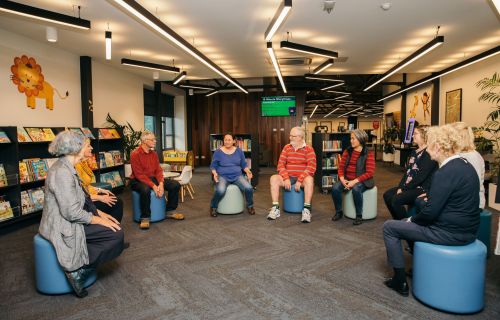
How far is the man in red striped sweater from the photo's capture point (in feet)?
17.1

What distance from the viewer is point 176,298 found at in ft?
9.14

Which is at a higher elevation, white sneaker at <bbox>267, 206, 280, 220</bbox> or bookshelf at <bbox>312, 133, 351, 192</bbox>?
bookshelf at <bbox>312, 133, 351, 192</bbox>

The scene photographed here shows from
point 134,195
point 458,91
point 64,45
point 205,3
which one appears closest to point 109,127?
point 64,45

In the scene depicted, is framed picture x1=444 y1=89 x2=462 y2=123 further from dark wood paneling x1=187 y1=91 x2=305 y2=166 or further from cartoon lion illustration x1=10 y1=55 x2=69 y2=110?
cartoon lion illustration x1=10 y1=55 x2=69 y2=110

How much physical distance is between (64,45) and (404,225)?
262 inches

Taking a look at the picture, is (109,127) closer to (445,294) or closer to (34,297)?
(34,297)

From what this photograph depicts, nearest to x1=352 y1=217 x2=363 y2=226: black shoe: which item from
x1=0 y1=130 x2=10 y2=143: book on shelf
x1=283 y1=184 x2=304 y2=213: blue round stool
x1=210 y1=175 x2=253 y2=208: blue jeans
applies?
x1=283 y1=184 x2=304 y2=213: blue round stool

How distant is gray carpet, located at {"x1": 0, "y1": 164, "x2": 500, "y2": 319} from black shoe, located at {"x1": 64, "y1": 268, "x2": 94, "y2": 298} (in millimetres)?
69

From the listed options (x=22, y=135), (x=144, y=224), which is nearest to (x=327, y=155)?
(x=144, y=224)

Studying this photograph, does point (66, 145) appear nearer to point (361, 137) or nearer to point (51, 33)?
point (51, 33)

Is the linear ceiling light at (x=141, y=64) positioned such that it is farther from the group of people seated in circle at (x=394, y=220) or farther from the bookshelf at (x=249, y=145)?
the group of people seated in circle at (x=394, y=220)

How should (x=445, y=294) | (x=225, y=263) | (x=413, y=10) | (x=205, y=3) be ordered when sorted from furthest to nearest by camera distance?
(x=413, y=10), (x=205, y=3), (x=225, y=263), (x=445, y=294)

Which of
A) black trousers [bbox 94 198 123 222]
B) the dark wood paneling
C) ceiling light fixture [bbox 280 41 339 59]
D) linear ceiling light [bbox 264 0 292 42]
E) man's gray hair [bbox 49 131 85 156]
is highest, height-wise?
ceiling light fixture [bbox 280 41 339 59]

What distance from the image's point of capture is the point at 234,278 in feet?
10.4
